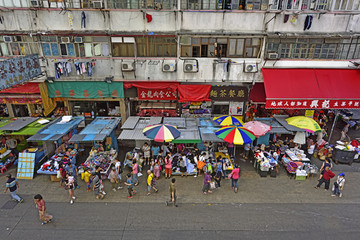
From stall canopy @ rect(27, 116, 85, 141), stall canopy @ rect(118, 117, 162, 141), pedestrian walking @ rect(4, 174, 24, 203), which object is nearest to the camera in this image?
pedestrian walking @ rect(4, 174, 24, 203)

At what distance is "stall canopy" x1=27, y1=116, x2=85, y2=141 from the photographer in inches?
512

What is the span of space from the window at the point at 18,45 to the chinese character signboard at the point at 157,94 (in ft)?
25.8

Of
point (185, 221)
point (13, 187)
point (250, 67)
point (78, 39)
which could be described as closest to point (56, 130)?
point (13, 187)

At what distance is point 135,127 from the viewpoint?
14.8m

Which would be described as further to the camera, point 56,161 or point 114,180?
point 56,161

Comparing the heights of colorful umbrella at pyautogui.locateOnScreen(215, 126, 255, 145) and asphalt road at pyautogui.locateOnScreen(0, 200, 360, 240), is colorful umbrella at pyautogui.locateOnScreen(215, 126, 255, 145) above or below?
above

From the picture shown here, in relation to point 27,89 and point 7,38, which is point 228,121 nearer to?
point 27,89

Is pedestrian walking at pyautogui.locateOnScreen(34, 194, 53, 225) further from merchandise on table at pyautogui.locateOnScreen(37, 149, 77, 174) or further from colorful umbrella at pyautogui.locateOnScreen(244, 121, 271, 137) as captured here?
colorful umbrella at pyautogui.locateOnScreen(244, 121, 271, 137)

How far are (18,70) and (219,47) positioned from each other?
42.0 feet

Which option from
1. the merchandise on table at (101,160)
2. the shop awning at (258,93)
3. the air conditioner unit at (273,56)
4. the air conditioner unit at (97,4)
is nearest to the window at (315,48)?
the air conditioner unit at (273,56)

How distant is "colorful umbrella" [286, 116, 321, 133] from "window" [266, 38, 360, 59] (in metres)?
4.60

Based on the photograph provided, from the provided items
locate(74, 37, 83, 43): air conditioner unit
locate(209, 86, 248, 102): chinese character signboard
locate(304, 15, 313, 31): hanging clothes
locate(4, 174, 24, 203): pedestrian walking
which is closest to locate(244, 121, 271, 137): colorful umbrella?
locate(209, 86, 248, 102): chinese character signboard

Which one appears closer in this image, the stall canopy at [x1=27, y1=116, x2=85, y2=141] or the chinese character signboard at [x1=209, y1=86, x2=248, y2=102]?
the stall canopy at [x1=27, y1=116, x2=85, y2=141]

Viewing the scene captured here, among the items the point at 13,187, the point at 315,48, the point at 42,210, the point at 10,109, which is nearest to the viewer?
the point at 42,210
